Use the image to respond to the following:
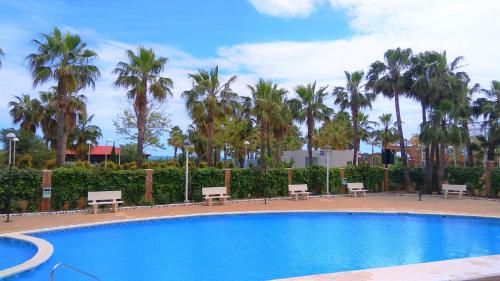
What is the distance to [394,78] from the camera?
28391 mm

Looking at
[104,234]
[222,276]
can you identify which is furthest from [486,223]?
[104,234]

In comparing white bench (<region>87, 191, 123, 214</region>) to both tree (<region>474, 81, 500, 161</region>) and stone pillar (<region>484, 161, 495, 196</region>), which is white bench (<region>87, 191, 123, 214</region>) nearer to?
stone pillar (<region>484, 161, 495, 196</region>)

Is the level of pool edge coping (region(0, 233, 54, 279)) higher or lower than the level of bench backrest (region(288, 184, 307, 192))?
lower

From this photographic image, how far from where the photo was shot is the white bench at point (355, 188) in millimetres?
25252

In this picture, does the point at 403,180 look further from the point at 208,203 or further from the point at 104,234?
the point at 104,234

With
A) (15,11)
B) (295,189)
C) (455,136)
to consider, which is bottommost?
(295,189)

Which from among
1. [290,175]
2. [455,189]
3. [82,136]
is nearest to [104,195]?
[290,175]

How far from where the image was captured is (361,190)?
82.8 ft

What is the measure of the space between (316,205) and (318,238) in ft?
23.1

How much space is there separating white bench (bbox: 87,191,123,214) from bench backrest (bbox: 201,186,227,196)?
3.99 m

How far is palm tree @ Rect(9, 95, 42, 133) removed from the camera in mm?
37250

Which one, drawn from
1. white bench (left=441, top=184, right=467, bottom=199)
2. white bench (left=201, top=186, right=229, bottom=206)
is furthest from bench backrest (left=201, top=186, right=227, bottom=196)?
white bench (left=441, top=184, right=467, bottom=199)

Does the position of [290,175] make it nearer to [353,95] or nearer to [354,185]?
[354,185]

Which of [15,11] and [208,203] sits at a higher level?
[15,11]
